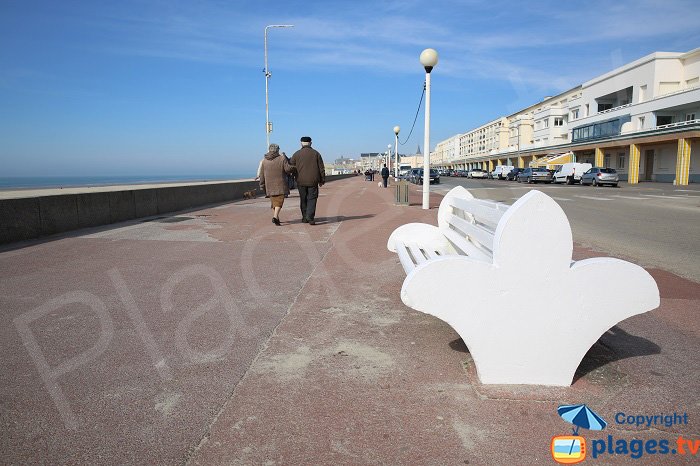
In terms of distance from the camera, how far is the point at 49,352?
331cm

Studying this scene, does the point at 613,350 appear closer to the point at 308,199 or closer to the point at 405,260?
the point at 405,260

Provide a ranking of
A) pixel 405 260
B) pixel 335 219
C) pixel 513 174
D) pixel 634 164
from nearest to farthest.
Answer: pixel 405 260 → pixel 335 219 → pixel 634 164 → pixel 513 174

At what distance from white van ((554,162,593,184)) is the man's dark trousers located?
37.2 m

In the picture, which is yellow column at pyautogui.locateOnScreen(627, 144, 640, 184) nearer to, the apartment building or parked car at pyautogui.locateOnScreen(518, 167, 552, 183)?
the apartment building

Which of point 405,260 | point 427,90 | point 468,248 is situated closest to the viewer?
point 468,248

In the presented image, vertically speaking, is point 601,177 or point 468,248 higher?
point 601,177

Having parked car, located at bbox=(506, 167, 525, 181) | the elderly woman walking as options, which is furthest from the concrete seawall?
parked car, located at bbox=(506, 167, 525, 181)

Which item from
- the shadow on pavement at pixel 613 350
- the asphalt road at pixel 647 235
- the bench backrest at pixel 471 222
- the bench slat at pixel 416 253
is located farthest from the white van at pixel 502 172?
the shadow on pavement at pixel 613 350

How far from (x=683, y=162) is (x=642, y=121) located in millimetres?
11731

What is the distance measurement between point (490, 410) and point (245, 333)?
1.99 meters

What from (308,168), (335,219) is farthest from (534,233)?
(335,219)

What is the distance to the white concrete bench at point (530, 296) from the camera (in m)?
2.72

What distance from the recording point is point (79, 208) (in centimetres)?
952

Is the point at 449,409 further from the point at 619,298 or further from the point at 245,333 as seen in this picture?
the point at 245,333
